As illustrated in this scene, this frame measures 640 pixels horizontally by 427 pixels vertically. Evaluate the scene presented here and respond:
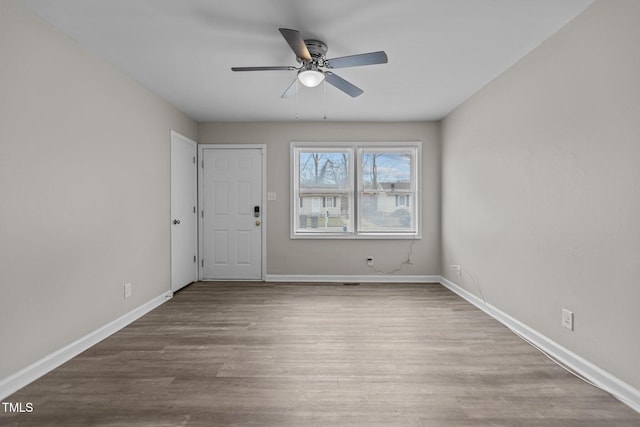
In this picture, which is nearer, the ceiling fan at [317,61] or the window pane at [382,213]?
the ceiling fan at [317,61]

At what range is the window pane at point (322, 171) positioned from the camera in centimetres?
475

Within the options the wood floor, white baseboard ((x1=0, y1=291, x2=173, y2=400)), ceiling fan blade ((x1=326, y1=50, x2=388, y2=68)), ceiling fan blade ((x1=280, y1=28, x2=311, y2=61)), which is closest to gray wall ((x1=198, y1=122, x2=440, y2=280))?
the wood floor

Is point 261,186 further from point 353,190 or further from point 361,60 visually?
point 361,60

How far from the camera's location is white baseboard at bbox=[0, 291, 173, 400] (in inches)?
74.0

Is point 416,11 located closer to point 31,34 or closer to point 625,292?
point 625,292

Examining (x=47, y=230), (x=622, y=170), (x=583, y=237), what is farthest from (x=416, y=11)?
(x=47, y=230)

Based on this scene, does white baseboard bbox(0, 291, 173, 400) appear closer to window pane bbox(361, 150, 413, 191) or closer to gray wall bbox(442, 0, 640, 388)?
window pane bbox(361, 150, 413, 191)

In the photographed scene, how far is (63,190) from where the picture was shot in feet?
7.49

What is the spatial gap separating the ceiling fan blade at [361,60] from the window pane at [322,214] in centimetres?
257

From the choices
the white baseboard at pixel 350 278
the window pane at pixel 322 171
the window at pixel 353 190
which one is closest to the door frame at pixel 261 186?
the white baseboard at pixel 350 278

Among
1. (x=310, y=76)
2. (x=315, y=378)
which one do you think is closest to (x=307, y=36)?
(x=310, y=76)

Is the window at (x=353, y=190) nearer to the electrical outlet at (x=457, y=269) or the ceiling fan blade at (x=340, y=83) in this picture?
the electrical outlet at (x=457, y=269)

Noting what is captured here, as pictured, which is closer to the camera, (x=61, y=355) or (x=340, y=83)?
(x=61, y=355)

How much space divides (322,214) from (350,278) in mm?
1063
